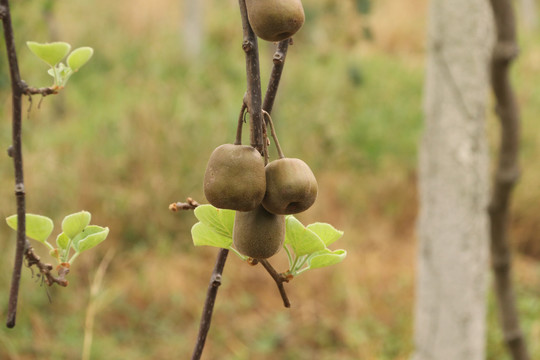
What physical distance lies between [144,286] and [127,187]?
83cm

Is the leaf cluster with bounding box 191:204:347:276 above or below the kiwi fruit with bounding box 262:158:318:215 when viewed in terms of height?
below

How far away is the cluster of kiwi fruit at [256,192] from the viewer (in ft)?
1.35

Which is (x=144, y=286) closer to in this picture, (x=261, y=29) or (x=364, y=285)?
(x=364, y=285)

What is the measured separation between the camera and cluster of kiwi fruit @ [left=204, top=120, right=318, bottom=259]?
0.41 m

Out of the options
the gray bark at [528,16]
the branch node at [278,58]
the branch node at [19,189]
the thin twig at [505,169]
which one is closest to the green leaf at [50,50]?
the branch node at [19,189]

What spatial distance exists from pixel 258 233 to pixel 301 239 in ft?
0.16

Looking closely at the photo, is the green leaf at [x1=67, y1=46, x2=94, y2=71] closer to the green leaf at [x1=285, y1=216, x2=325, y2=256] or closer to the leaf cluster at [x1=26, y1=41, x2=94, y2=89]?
the leaf cluster at [x1=26, y1=41, x2=94, y2=89]

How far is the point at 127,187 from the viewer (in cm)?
417

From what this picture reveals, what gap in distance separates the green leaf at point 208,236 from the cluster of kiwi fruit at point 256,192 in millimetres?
20

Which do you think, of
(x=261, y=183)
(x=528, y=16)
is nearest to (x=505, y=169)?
(x=261, y=183)

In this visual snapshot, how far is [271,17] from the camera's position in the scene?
39cm

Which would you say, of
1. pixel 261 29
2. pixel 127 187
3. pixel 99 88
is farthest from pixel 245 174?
pixel 99 88

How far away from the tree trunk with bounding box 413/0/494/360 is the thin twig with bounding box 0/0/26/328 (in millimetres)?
1853

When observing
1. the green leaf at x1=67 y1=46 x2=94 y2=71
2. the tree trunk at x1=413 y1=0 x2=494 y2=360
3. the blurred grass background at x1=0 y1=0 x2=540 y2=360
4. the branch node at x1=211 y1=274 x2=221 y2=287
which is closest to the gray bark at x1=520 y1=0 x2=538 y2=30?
the blurred grass background at x1=0 y1=0 x2=540 y2=360
